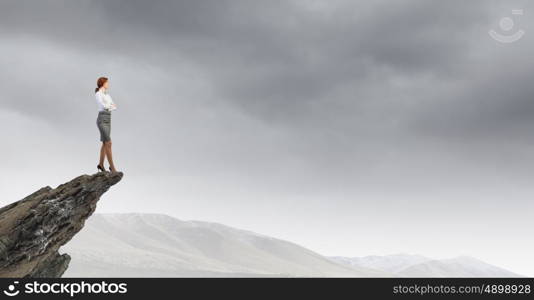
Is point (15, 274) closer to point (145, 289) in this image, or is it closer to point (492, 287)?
point (145, 289)

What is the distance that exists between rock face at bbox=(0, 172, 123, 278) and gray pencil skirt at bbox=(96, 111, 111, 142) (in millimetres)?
1627

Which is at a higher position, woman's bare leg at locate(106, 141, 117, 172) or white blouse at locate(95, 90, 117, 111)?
white blouse at locate(95, 90, 117, 111)

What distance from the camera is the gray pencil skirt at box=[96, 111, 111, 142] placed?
917 inches

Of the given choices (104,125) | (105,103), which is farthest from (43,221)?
(105,103)

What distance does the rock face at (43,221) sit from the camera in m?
22.3

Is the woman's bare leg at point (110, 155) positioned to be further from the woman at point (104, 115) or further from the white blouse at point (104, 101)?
the white blouse at point (104, 101)

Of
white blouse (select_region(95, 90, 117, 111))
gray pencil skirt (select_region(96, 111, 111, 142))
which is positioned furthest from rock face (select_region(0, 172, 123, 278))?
white blouse (select_region(95, 90, 117, 111))

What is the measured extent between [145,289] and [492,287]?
534 inches

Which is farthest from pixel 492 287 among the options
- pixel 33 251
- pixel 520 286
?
pixel 33 251

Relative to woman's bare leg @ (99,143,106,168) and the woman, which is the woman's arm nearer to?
the woman

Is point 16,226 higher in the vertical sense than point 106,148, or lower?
lower

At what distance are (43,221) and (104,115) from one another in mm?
5332

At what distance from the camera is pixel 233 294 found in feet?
62.5

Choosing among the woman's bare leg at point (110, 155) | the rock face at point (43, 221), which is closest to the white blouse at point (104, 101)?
the woman's bare leg at point (110, 155)
